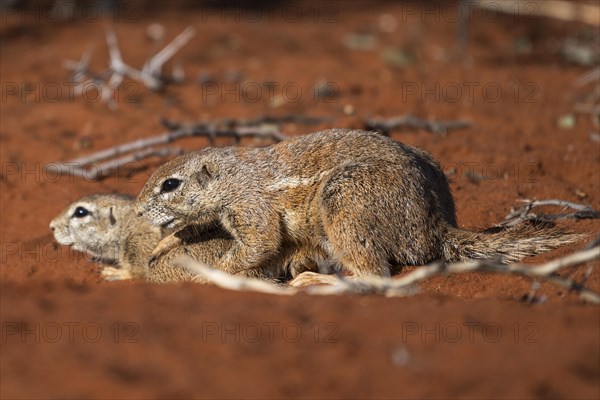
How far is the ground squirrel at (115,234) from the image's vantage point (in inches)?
255

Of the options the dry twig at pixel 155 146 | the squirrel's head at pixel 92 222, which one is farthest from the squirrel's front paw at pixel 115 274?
the dry twig at pixel 155 146

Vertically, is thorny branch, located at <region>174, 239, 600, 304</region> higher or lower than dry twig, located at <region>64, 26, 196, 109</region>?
lower

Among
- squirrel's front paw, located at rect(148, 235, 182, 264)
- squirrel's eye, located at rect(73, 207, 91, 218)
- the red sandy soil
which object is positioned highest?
the red sandy soil

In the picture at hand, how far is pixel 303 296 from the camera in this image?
470 cm

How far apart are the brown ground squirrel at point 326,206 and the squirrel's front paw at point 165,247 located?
0.01 meters

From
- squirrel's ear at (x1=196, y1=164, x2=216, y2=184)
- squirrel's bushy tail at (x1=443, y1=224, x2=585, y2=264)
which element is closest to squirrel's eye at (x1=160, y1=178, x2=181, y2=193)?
squirrel's ear at (x1=196, y1=164, x2=216, y2=184)

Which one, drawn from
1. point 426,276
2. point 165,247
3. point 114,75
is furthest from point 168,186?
point 114,75

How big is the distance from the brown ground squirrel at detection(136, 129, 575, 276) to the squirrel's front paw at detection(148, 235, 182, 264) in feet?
0.04

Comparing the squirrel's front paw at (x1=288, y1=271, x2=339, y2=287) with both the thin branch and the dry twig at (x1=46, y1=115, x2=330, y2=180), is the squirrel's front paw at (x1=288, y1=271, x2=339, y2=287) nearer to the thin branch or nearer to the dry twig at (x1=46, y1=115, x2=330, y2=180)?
the dry twig at (x1=46, y1=115, x2=330, y2=180)

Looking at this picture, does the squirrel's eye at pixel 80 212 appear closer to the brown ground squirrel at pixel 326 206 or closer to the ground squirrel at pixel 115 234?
the ground squirrel at pixel 115 234

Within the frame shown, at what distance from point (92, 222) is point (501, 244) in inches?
133

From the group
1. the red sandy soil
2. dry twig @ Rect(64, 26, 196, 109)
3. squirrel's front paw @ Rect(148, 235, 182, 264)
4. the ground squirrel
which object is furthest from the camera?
dry twig @ Rect(64, 26, 196, 109)

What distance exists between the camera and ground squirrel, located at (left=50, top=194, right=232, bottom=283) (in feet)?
21.2

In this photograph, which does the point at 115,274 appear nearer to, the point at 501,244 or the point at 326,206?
the point at 326,206
